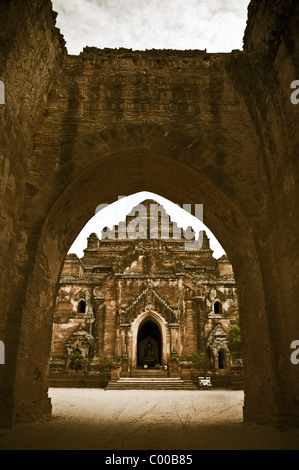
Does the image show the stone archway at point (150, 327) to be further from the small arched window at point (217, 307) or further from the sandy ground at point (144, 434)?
the sandy ground at point (144, 434)

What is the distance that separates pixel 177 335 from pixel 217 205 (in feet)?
57.0

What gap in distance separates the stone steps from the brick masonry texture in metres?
12.6

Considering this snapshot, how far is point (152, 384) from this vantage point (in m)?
19.9

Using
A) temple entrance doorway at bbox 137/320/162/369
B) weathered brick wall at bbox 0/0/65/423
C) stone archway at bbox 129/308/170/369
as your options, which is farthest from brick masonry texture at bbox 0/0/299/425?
temple entrance doorway at bbox 137/320/162/369

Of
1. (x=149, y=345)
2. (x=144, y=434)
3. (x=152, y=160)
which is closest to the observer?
(x=144, y=434)

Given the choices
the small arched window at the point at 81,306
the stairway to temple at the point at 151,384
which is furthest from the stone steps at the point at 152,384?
the small arched window at the point at 81,306

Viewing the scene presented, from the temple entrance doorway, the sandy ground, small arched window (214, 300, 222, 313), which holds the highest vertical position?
small arched window (214, 300, 222, 313)

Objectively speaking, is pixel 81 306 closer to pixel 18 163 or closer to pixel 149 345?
pixel 149 345

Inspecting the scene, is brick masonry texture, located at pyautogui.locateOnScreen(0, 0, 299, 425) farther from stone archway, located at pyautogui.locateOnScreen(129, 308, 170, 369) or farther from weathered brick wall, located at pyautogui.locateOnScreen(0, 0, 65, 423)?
stone archway, located at pyautogui.locateOnScreen(129, 308, 170, 369)

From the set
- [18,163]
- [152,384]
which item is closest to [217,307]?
[152,384]

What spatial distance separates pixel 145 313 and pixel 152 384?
5694 mm

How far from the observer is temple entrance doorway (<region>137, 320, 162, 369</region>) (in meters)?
25.9

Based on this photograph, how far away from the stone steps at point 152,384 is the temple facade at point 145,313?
1.62 meters

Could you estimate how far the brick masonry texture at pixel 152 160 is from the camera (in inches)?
262
